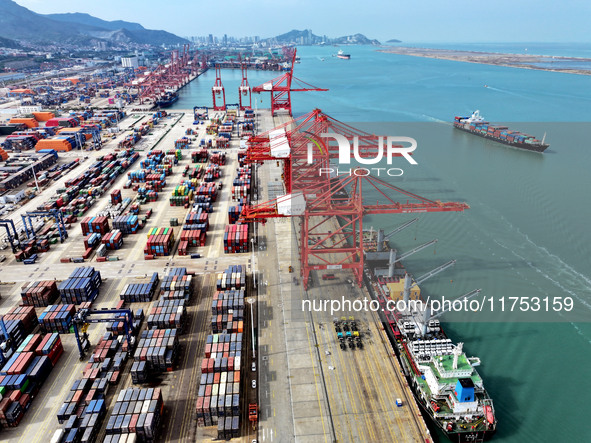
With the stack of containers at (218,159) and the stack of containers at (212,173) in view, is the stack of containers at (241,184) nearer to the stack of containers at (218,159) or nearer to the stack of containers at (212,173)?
the stack of containers at (212,173)

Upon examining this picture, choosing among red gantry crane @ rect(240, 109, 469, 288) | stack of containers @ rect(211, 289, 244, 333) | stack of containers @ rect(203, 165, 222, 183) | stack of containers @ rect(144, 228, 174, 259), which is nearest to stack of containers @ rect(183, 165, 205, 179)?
stack of containers @ rect(203, 165, 222, 183)

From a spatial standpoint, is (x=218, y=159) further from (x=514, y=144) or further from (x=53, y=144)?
(x=514, y=144)

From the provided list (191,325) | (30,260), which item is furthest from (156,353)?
(30,260)

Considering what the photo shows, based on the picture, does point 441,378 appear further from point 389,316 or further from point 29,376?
point 29,376

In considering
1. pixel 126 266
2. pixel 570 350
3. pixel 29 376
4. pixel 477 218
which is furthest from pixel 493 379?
pixel 126 266

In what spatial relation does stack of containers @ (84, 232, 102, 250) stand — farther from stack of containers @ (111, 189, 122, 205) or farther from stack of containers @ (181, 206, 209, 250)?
stack of containers @ (111, 189, 122, 205)

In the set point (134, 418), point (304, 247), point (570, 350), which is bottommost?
point (570, 350)
